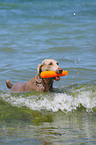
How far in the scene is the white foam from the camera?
6.61 meters

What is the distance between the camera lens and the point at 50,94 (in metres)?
7.19

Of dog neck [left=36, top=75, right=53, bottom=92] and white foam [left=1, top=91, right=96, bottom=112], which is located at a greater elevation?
dog neck [left=36, top=75, right=53, bottom=92]

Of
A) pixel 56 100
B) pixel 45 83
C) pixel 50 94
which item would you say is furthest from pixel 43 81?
pixel 56 100

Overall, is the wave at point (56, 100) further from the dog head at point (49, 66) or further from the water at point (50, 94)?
the dog head at point (49, 66)

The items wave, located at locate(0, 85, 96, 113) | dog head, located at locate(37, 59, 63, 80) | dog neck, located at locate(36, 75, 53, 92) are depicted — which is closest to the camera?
wave, located at locate(0, 85, 96, 113)

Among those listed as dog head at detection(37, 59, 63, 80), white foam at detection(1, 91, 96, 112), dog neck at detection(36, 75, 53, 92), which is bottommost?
white foam at detection(1, 91, 96, 112)

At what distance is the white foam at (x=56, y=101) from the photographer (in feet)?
21.7

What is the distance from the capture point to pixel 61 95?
23.4 feet

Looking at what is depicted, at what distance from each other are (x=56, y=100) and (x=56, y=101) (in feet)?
0.13

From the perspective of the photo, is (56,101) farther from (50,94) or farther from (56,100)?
(50,94)

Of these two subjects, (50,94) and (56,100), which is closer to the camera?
(56,100)

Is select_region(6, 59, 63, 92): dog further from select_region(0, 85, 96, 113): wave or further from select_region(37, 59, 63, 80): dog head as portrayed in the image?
select_region(0, 85, 96, 113): wave

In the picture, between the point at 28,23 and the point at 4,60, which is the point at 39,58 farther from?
the point at 28,23

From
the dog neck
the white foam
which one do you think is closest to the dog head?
the dog neck
